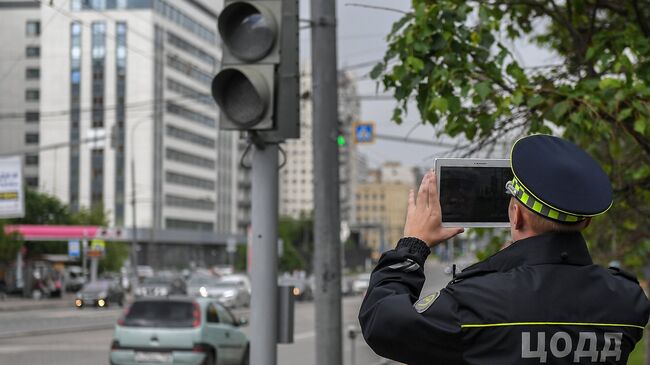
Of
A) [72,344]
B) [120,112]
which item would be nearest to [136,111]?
[120,112]

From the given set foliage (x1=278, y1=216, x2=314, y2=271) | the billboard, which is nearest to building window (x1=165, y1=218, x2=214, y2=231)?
foliage (x1=278, y1=216, x2=314, y2=271)

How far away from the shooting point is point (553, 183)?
7.75 ft

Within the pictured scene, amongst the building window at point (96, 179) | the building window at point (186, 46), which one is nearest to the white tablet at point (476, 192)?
the building window at point (186, 46)

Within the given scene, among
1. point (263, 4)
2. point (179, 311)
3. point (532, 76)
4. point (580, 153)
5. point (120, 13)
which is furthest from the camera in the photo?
point (120, 13)

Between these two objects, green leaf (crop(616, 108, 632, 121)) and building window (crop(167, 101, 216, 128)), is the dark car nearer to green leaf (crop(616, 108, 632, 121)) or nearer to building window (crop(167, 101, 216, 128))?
green leaf (crop(616, 108, 632, 121))

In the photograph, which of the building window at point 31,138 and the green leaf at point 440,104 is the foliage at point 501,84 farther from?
the building window at point 31,138

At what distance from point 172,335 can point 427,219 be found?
13.7 meters

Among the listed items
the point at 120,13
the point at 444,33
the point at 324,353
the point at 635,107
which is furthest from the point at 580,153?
the point at 120,13

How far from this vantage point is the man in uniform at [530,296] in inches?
89.9

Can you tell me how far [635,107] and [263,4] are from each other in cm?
240

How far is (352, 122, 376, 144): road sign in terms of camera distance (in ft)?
86.7

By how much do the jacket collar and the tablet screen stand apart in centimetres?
31

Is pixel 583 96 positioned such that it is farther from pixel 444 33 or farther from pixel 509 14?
pixel 509 14

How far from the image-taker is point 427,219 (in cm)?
256
